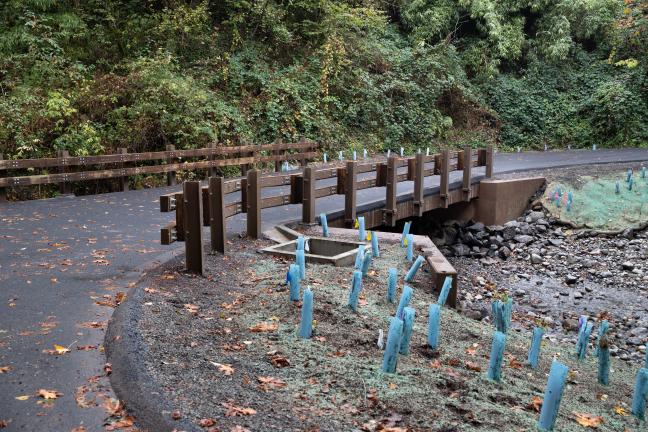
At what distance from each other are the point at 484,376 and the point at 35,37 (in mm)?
17194

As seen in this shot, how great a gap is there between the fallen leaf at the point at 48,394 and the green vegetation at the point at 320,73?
475 inches

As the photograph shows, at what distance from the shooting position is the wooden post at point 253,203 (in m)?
10.2

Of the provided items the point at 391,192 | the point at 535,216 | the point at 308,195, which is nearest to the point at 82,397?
the point at 308,195

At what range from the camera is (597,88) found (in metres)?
31.6

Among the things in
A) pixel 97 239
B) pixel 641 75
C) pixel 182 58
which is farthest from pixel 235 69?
pixel 641 75

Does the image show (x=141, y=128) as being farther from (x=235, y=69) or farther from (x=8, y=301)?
(x=8, y=301)

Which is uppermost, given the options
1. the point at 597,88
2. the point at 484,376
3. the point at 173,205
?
the point at 597,88

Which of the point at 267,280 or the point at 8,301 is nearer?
the point at 8,301

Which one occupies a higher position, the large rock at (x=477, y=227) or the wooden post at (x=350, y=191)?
the wooden post at (x=350, y=191)

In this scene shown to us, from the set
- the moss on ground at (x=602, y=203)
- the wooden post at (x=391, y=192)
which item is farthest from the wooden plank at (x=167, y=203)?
the moss on ground at (x=602, y=203)

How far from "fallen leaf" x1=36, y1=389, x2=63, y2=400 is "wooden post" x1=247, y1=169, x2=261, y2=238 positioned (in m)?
5.96

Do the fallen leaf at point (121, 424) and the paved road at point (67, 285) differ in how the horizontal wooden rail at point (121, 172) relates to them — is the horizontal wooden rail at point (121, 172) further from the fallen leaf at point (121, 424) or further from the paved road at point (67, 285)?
the fallen leaf at point (121, 424)

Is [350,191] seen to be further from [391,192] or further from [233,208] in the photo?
[233,208]

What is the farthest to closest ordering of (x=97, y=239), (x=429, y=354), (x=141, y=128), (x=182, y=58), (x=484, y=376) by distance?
(x=182, y=58)
(x=141, y=128)
(x=97, y=239)
(x=429, y=354)
(x=484, y=376)
